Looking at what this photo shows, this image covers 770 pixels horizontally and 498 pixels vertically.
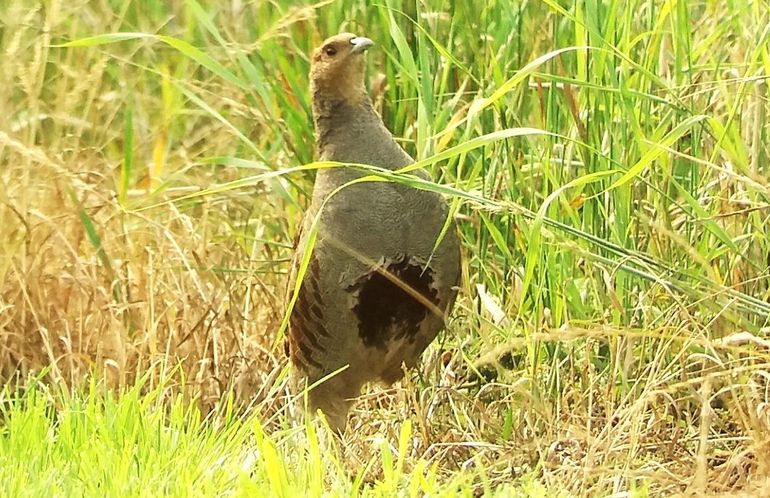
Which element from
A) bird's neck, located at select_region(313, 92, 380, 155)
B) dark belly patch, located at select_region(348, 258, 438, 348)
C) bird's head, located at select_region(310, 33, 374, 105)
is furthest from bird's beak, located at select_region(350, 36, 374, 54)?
dark belly patch, located at select_region(348, 258, 438, 348)

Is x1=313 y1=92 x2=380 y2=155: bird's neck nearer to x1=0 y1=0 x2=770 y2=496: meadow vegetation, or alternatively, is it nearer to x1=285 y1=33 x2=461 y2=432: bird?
x1=285 y1=33 x2=461 y2=432: bird

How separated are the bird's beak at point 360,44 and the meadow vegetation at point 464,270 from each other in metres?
0.14

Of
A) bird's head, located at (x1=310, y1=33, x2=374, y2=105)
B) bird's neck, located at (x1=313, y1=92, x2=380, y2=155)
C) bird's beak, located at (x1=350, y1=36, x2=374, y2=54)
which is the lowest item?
bird's neck, located at (x1=313, y1=92, x2=380, y2=155)

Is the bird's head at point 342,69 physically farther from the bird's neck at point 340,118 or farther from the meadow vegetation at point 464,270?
the meadow vegetation at point 464,270

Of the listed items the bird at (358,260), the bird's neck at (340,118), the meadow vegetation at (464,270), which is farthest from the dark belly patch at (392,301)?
the bird's neck at (340,118)

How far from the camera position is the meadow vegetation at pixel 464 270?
2.93m

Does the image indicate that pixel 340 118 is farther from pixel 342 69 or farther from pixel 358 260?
pixel 358 260

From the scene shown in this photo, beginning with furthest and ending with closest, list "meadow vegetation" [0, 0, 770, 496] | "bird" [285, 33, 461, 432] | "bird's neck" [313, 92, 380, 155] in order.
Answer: "bird's neck" [313, 92, 380, 155] → "bird" [285, 33, 461, 432] → "meadow vegetation" [0, 0, 770, 496]

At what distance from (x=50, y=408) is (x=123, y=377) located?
0.21 m

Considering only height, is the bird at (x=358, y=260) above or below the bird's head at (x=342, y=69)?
below

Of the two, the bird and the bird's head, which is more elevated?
the bird's head

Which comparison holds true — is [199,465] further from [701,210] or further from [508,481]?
[701,210]

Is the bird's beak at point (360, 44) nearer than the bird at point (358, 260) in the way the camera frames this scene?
No

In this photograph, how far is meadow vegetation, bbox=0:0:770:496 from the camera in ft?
9.62
